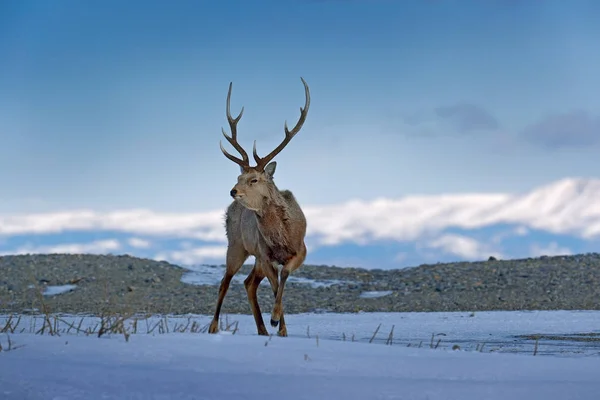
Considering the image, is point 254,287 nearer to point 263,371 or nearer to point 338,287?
point 263,371

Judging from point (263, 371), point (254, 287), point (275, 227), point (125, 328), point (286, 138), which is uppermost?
point (286, 138)

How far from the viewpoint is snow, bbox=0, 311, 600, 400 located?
452cm

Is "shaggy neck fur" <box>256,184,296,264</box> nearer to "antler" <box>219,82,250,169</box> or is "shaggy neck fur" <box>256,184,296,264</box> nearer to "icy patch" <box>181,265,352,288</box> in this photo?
"antler" <box>219,82,250,169</box>

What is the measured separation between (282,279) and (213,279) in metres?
11.7

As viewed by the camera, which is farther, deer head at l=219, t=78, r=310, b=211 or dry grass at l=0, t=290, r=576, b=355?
deer head at l=219, t=78, r=310, b=211

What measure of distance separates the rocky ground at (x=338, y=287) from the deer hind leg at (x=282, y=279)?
6279 millimetres

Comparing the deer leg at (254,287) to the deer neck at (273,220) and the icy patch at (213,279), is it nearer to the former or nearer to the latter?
the deer neck at (273,220)

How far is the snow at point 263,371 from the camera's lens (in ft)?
14.8

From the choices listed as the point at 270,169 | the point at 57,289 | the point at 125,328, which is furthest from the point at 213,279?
the point at 125,328

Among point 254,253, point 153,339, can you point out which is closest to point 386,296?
point 254,253

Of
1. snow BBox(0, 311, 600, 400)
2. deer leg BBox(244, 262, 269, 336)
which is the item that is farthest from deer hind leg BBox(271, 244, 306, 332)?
snow BBox(0, 311, 600, 400)

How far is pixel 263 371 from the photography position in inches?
193

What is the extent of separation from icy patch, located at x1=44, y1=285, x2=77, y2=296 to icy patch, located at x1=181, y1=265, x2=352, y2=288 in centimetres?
263

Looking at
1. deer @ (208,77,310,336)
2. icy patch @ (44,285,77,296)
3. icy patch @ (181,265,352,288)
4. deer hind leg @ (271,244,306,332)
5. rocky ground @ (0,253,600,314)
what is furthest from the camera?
icy patch @ (181,265,352,288)
